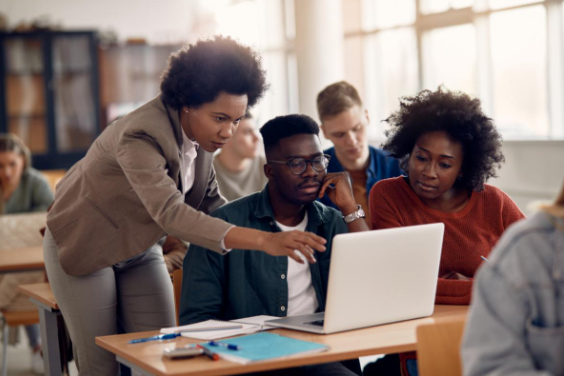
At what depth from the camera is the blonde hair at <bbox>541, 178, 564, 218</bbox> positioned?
1276 mm

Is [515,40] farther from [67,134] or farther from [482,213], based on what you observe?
[67,134]

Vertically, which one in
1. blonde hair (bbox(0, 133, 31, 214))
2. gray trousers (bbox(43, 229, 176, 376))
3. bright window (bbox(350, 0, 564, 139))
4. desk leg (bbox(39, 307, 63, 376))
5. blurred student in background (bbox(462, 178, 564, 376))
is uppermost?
bright window (bbox(350, 0, 564, 139))

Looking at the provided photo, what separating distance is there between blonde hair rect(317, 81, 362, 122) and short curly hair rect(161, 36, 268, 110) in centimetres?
116

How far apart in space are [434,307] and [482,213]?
44cm

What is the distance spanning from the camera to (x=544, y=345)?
49.6 inches

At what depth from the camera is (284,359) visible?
1.63 m

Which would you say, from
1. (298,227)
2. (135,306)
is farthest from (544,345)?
(135,306)

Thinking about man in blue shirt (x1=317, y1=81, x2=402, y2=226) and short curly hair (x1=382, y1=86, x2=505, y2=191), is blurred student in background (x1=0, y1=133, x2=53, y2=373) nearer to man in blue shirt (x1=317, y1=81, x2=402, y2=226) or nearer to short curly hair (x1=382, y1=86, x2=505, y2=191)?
man in blue shirt (x1=317, y1=81, x2=402, y2=226)

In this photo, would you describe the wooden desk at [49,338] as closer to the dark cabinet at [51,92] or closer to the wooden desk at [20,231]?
the wooden desk at [20,231]

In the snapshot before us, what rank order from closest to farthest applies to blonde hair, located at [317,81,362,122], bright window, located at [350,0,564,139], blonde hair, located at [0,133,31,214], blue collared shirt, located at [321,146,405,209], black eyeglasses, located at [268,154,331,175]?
black eyeglasses, located at [268,154,331,175], blue collared shirt, located at [321,146,405,209], blonde hair, located at [317,81,362,122], blonde hair, located at [0,133,31,214], bright window, located at [350,0,564,139]

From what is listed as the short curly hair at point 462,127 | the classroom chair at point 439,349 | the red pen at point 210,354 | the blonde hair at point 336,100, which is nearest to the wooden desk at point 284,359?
the red pen at point 210,354

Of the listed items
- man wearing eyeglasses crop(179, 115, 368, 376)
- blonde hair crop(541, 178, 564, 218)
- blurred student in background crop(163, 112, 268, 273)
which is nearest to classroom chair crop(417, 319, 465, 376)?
blonde hair crop(541, 178, 564, 218)

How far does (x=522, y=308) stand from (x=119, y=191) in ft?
4.54

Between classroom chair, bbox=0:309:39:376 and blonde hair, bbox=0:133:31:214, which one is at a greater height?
blonde hair, bbox=0:133:31:214
